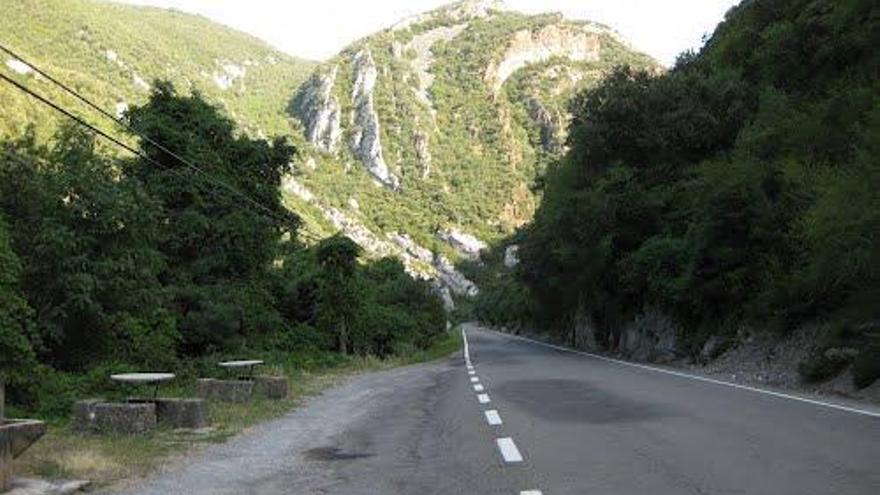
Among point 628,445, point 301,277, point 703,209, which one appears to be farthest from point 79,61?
point 628,445

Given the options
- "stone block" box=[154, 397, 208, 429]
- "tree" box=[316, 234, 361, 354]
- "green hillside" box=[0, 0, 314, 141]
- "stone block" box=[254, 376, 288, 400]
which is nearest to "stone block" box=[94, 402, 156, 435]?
"stone block" box=[154, 397, 208, 429]

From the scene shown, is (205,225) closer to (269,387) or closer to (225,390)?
(269,387)

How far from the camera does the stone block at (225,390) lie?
16.0 m

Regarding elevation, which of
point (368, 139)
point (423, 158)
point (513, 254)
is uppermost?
point (368, 139)

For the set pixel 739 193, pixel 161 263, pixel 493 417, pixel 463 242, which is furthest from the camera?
pixel 463 242

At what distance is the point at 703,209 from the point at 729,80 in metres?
13.5

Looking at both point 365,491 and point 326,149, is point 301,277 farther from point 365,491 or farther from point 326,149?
point 326,149

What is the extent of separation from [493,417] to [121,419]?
537cm

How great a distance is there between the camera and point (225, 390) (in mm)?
16078

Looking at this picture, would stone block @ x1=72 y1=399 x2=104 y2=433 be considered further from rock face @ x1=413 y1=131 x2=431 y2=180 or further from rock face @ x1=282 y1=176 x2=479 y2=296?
rock face @ x1=413 y1=131 x2=431 y2=180

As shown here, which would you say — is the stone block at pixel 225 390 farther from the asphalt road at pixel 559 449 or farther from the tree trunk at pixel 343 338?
the tree trunk at pixel 343 338

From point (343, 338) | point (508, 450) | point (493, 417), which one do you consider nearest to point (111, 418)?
point (493, 417)

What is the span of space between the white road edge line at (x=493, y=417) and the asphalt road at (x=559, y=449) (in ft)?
0.07

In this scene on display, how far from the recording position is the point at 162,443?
35.7 feet
